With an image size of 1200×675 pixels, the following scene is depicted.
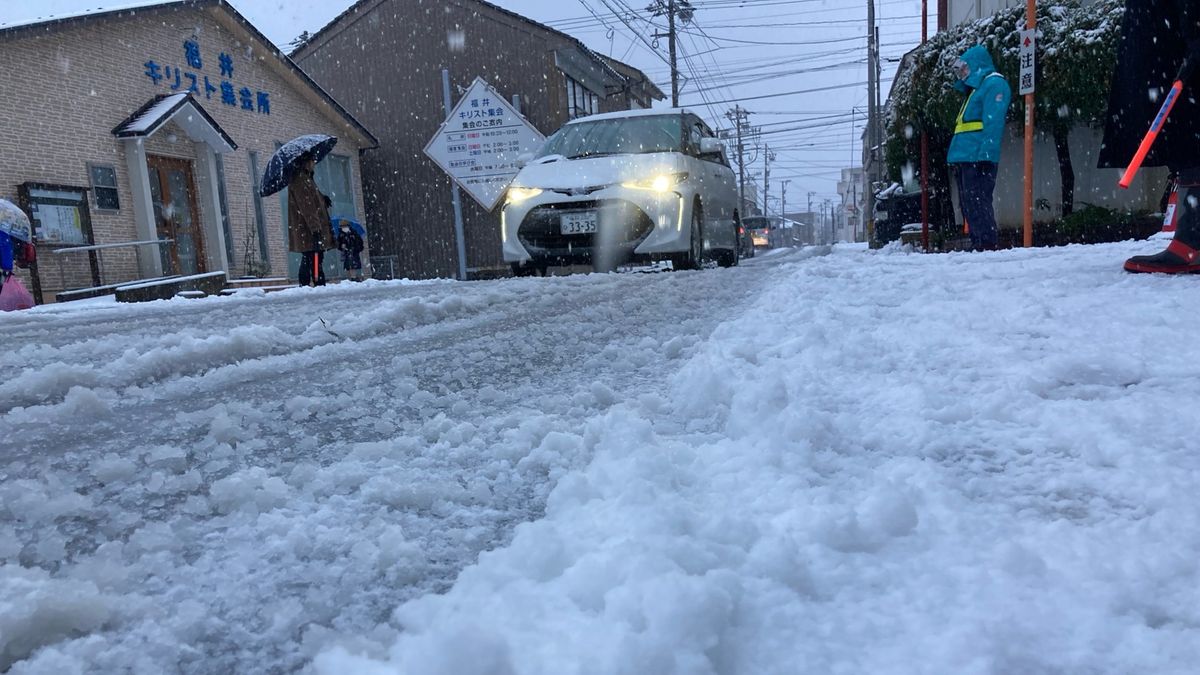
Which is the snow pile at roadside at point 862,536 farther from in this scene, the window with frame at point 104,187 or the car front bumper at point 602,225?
the window with frame at point 104,187

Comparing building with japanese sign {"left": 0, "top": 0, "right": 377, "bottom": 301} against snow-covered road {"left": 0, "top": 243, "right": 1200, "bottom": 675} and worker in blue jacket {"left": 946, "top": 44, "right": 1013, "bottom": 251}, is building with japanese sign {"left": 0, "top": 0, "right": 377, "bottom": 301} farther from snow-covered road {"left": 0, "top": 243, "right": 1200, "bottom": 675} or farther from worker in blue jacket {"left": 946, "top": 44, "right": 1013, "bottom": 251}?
worker in blue jacket {"left": 946, "top": 44, "right": 1013, "bottom": 251}

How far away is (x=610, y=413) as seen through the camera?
141 centimetres

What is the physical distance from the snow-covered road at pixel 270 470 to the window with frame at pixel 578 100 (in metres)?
16.4

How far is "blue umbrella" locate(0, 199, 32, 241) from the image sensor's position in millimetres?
6089

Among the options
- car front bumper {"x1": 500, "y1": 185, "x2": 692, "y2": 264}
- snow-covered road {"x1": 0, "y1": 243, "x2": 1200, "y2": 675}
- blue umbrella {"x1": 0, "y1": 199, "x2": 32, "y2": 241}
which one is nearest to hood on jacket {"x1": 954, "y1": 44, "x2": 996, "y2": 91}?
car front bumper {"x1": 500, "y1": 185, "x2": 692, "y2": 264}

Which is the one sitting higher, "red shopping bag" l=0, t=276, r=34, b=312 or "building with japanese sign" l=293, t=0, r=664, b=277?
"building with japanese sign" l=293, t=0, r=664, b=277

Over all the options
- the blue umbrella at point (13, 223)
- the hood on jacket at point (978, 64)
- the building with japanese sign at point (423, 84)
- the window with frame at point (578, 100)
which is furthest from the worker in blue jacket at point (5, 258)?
the window with frame at point (578, 100)

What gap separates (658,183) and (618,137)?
98 centimetres

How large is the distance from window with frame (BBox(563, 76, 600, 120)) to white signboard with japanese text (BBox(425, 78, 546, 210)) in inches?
287

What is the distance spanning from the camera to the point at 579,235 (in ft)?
18.7

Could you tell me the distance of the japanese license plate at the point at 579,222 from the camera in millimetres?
5617

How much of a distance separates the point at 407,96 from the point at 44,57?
30.5ft

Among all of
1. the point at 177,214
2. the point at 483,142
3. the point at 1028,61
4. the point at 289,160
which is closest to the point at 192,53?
the point at 177,214

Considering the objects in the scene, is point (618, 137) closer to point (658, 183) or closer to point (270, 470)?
point (658, 183)
